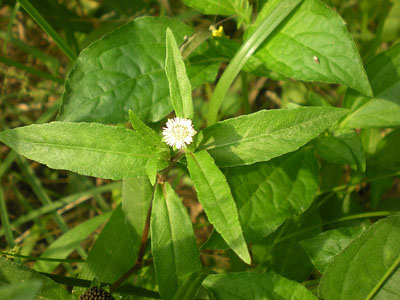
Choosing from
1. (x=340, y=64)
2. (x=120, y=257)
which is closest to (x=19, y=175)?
(x=120, y=257)

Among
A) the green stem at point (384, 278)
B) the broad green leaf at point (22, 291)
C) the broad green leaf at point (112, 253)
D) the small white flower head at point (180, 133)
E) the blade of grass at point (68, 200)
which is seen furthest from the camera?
the blade of grass at point (68, 200)

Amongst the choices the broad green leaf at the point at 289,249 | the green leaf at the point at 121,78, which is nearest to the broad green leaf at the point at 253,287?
the broad green leaf at the point at 289,249

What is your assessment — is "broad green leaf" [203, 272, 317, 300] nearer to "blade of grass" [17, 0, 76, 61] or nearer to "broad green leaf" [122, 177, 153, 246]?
"broad green leaf" [122, 177, 153, 246]

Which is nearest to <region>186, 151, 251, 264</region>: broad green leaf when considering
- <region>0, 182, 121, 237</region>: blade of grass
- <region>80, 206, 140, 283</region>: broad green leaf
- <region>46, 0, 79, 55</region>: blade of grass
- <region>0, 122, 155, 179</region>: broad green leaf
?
<region>0, 122, 155, 179</region>: broad green leaf

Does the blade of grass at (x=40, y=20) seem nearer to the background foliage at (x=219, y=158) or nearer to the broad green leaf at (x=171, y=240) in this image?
the background foliage at (x=219, y=158)

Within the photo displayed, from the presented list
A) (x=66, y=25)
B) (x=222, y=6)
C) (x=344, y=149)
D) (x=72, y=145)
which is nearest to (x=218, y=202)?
(x=72, y=145)

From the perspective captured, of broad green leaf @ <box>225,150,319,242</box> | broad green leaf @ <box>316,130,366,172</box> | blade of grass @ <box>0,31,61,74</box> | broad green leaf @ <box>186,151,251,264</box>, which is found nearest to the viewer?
broad green leaf @ <box>186,151,251,264</box>

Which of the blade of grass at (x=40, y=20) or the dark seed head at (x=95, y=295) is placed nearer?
the dark seed head at (x=95, y=295)
